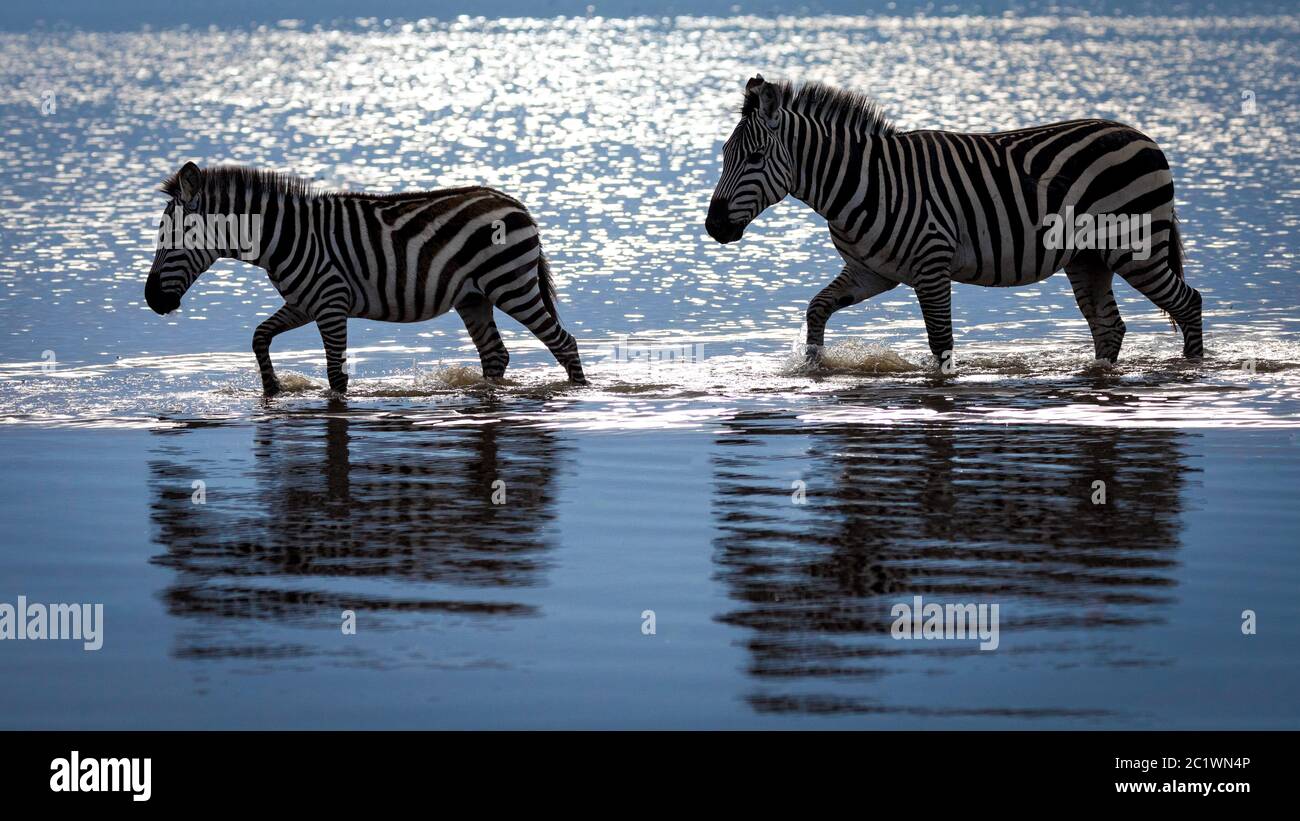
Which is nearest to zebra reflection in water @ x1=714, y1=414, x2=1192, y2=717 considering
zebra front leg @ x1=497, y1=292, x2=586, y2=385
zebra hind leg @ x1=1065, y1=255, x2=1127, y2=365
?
zebra front leg @ x1=497, y1=292, x2=586, y2=385

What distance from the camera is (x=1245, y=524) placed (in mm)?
10680

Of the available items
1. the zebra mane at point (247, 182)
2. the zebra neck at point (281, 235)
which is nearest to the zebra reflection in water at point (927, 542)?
the zebra neck at point (281, 235)

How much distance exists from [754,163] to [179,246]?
178 inches

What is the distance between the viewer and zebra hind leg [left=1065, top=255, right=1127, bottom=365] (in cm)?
1645

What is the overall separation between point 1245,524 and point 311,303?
7533mm

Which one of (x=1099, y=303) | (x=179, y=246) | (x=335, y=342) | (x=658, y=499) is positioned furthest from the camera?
(x=1099, y=303)

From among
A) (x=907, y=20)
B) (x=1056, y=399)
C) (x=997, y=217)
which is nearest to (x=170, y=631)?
(x=1056, y=399)

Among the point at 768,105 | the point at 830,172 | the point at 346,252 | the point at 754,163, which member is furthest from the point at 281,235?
the point at 830,172

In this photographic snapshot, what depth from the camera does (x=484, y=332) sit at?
15.9 meters

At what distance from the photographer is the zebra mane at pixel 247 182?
50.8 feet

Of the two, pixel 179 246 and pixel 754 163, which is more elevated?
pixel 754 163

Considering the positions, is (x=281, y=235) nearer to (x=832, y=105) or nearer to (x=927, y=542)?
(x=832, y=105)

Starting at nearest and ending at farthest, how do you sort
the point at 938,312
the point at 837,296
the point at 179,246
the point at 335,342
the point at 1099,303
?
the point at 335,342
the point at 179,246
the point at 938,312
the point at 837,296
the point at 1099,303

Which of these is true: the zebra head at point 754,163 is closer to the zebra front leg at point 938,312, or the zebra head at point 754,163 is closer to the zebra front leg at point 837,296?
the zebra front leg at point 837,296
